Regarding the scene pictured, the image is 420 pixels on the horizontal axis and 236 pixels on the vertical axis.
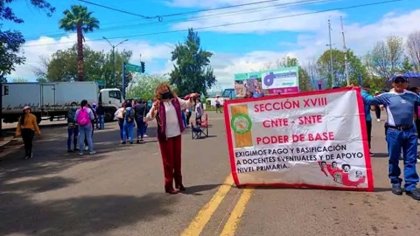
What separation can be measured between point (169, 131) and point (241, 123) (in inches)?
47.7

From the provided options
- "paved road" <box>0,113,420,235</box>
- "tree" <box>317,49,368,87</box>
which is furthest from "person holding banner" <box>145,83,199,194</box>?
"tree" <box>317,49,368,87</box>

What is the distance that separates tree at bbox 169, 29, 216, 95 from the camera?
99812 millimetres

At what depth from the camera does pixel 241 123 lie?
8.44 metres

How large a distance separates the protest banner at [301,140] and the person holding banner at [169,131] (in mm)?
880

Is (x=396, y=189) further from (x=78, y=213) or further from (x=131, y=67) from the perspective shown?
(x=131, y=67)

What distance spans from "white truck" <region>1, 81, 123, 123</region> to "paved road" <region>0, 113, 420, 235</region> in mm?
27339

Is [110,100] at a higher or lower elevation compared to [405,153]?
higher

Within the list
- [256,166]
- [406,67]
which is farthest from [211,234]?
[406,67]

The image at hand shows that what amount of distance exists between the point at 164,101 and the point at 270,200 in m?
2.38

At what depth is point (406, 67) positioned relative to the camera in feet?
212

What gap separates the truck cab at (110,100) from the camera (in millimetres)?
39781

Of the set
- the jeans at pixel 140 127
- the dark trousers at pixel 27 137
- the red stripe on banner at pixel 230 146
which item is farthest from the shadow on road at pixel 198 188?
the jeans at pixel 140 127

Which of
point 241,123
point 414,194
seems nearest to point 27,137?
point 241,123

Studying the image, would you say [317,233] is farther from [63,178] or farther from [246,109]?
[63,178]
